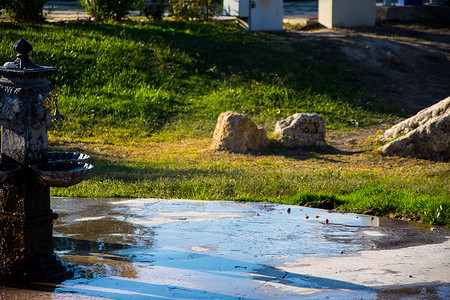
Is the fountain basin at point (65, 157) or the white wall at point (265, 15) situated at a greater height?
the white wall at point (265, 15)

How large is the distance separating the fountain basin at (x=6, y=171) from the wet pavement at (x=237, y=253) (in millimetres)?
809

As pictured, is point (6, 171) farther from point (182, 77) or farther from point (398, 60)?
point (398, 60)

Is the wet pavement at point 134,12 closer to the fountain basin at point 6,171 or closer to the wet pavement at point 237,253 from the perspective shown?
the wet pavement at point 237,253

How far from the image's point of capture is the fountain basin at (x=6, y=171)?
433 cm

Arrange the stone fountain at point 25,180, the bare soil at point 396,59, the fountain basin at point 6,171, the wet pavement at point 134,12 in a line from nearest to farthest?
the fountain basin at point 6,171 → the stone fountain at point 25,180 → the bare soil at point 396,59 → the wet pavement at point 134,12

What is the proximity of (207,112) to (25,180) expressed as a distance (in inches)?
371

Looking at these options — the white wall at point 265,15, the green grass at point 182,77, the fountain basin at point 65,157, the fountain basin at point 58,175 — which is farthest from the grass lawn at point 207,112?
the fountain basin at point 58,175

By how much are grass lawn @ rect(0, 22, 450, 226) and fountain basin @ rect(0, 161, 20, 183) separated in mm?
2925

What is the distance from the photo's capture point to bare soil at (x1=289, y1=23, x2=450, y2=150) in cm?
1570

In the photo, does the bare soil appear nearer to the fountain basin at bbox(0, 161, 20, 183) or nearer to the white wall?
the white wall

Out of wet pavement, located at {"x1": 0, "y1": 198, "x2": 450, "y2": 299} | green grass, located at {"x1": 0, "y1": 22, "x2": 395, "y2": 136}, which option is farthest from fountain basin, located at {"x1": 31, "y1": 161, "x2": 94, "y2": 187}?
green grass, located at {"x1": 0, "y1": 22, "x2": 395, "y2": 136}

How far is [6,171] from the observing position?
4344 millimetres

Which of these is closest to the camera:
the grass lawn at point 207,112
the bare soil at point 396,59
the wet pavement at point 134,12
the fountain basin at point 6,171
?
the fountain basin at point 6,171

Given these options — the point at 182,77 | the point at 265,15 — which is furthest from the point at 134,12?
the point at 182,77
